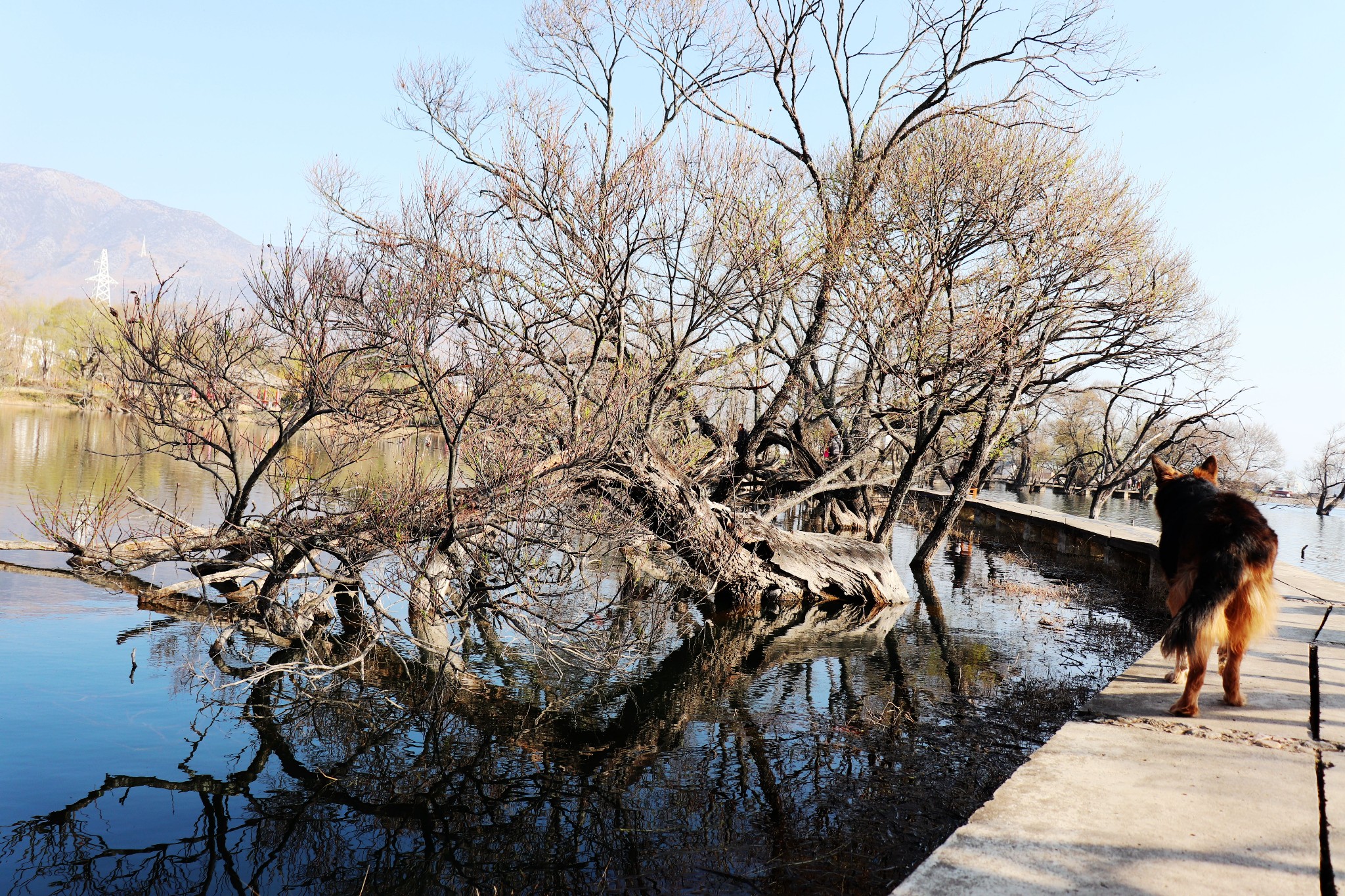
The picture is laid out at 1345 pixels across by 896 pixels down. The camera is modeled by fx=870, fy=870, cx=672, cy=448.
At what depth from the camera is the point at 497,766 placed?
6.86m

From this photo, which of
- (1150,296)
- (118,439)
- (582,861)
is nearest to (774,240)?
(1150,296)

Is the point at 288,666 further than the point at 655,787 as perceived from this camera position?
Yes

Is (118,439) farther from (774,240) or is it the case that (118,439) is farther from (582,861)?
(582,861)

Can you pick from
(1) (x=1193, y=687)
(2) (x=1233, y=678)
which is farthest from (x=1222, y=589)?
(2) (x=1233, y=678)

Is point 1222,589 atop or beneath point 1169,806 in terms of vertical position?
atop

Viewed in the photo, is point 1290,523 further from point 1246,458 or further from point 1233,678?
point 1233,678

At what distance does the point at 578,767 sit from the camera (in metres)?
6.93

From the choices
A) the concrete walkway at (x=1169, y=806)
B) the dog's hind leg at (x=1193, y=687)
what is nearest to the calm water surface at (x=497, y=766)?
the concrete walkway at (x=1169, y=806)

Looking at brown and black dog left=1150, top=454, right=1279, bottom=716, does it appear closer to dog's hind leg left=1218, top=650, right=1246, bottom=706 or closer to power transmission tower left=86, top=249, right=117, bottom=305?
dog's hind leg left=1218, top=650, right=1246, bottom=706

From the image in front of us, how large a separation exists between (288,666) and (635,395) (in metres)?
4.86

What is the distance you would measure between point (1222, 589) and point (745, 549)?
28.2 ft

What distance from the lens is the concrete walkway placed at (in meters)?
3.44

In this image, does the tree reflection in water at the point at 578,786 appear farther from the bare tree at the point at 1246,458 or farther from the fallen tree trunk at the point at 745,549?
the bare tree at the point at 1246,458

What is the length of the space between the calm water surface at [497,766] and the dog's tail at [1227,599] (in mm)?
1788
